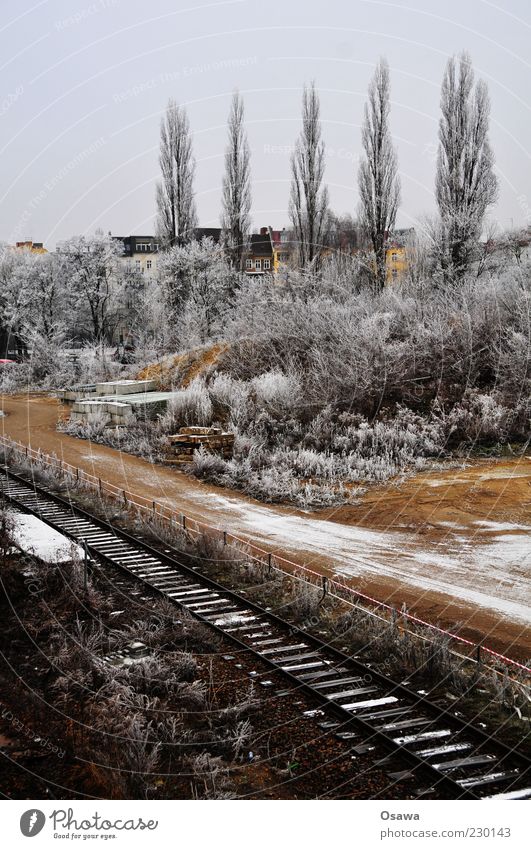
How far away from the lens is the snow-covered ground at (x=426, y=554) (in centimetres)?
1088

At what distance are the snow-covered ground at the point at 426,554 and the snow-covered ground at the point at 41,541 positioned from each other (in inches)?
126

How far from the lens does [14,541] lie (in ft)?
41.6

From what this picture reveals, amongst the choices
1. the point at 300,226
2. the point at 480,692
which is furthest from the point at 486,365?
the point at 480,692

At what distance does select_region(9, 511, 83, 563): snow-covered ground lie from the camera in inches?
471

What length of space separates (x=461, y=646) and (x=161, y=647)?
140 inches

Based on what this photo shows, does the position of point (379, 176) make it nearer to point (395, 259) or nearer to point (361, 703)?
point (395, 259)

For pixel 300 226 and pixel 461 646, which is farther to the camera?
pixel 300 226

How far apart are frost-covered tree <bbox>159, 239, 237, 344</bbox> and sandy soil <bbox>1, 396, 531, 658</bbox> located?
17807 millimetres

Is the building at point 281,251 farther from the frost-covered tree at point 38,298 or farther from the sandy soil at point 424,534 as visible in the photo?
the sandy soil at point 424,534

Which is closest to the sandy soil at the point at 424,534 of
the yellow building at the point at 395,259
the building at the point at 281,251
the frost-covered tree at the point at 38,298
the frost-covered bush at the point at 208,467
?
the frost-covered bush at the point at 208,467

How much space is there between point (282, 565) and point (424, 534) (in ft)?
10.5

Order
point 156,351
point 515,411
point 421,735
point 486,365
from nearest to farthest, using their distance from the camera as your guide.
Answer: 1. point 421,735
2. point 515,411
3. point 486,365
4. point 156,351

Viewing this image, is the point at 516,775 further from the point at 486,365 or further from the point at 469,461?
the point at 486,365

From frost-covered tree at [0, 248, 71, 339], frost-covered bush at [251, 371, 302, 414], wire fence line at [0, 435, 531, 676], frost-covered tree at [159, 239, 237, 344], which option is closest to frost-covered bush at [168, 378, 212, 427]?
frost-covered bush at [251, 371, 302, 414]
